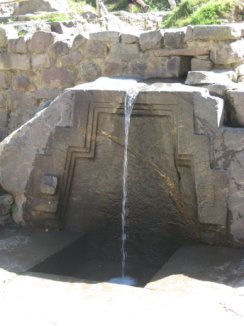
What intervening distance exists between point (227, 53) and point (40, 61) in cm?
199

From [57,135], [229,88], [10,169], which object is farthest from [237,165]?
[10,169]

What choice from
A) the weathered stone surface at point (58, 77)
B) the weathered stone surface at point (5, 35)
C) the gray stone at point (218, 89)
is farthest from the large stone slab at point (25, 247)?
the weathered stone surface at point (5, 35)

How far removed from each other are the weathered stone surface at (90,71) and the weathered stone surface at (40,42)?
0.46 meters


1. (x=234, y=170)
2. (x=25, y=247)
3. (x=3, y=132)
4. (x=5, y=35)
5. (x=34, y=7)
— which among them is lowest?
(x=25, y=247)

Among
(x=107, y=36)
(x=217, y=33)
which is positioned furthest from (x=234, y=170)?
(x=107, y=36)

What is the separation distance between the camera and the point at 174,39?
16.4 ft

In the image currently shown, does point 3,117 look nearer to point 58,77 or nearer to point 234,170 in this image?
point 58,77

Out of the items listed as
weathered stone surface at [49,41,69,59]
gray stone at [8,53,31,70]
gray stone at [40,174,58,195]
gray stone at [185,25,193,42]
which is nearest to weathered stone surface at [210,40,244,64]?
gray stone at [185,25,193,42]

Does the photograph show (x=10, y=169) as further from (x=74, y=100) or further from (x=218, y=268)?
(x=218, y=268)

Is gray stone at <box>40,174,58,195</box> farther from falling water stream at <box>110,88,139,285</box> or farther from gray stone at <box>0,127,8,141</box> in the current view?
gray stone at <box>0,127,8,141</box>

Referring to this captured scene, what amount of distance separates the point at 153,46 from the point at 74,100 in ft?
3.66

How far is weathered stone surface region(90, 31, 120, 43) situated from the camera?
5.29 metres

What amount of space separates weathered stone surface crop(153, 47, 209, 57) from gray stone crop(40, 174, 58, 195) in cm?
148

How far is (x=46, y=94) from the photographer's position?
592 cm
